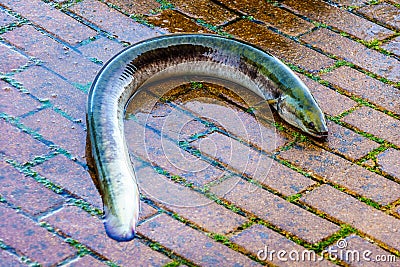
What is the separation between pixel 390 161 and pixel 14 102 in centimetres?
169

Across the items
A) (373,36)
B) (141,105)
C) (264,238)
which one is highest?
(373,36)

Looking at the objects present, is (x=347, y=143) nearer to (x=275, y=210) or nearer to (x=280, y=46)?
(x=275, y=210)

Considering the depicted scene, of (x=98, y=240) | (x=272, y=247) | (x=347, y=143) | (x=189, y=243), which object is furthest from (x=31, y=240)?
(x=347, y=143)

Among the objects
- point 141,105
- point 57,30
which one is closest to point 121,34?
point 57,30

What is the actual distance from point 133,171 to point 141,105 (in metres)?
0.51

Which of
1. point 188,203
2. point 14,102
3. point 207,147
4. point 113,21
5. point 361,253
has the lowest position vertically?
point 361,253

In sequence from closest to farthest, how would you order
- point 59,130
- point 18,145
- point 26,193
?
1. point 26,193
2. point 18,145
3. point 59,130

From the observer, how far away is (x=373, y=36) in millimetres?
4035

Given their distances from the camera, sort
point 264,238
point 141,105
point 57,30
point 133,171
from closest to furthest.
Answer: point 264,238, point 133,171, point 141,105, point 57,30

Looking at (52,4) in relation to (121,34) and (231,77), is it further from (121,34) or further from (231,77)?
(231,77)

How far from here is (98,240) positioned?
2.62 meters

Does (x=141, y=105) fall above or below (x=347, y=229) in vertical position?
above

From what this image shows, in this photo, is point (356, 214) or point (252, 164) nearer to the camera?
point (356, 214)

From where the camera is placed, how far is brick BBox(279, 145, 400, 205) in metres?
2.97
